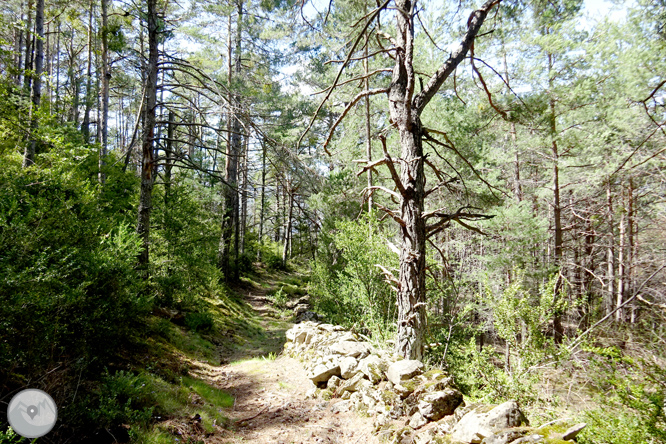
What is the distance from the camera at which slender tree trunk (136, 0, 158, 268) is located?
20.6ft

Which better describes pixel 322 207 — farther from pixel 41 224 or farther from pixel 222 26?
pixel 222 26

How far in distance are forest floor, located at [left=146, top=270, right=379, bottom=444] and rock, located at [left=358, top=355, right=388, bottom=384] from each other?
0.47 meters

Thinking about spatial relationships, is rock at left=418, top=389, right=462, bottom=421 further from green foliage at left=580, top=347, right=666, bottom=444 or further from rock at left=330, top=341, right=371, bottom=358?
rock at left=330, top=341, right=371, bottom=358

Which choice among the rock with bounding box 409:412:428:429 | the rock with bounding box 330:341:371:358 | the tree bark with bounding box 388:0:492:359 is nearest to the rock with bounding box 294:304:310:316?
the rock with bounding box 330:341:371:358

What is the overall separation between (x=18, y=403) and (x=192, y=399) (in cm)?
215

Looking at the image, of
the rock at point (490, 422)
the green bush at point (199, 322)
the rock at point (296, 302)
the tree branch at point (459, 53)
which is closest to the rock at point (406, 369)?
the rock at point (490, 422)

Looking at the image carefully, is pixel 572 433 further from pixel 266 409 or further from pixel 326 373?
pixel 266 409

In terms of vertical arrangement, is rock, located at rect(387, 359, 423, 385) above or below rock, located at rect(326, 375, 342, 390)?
above

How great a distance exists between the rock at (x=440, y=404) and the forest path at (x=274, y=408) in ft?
2.25

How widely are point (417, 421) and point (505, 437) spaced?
1065 millimetres

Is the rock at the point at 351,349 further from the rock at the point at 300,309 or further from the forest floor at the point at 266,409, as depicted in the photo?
the rock at the point at 300,309

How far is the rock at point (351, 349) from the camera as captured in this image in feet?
16.5

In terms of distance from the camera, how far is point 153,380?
404 cm

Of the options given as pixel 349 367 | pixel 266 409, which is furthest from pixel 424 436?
pixel 266 409
